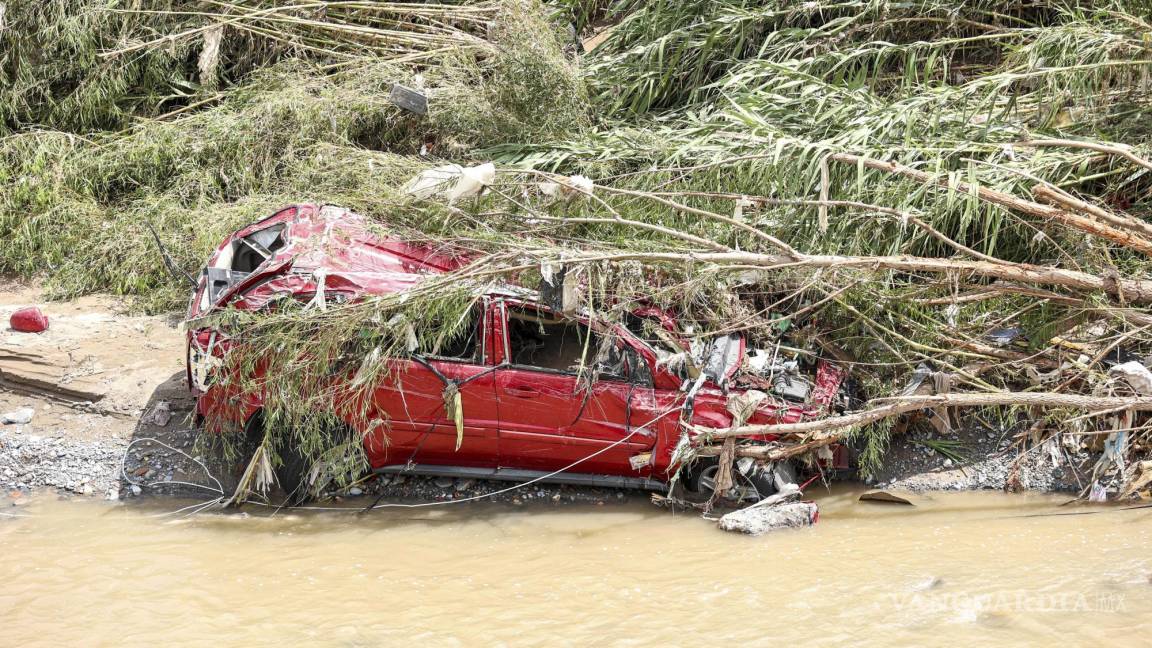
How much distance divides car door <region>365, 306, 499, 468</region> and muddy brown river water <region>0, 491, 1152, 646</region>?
1.65 feet

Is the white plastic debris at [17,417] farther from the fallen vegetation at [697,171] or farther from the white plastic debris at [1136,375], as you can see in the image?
the white plastic debris at [1136,375]

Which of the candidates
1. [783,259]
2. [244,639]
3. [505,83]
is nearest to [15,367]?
[244,639]

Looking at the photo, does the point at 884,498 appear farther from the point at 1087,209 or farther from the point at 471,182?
the point at 471,182

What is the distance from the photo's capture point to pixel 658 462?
6.36 m

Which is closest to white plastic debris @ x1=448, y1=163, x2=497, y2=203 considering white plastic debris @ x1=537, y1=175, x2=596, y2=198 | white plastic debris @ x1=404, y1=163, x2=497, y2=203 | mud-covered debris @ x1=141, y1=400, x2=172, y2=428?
white plastic debris @ x1=404, y1=163, x2=497, y2=203

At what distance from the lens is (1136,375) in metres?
6.15

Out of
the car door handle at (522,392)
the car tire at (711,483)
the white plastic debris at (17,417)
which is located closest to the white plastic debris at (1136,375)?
the car tire at (711,483)

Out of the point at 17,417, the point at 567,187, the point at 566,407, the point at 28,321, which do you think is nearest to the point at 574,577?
the point at 566,407

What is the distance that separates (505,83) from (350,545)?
170 inches

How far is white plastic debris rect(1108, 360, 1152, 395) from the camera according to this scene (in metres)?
6.11

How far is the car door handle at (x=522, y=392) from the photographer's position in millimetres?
6246

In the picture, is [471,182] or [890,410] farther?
[471,182]

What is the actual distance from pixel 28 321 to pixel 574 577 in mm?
5157

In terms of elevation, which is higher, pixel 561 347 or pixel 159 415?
pixel 561 347
